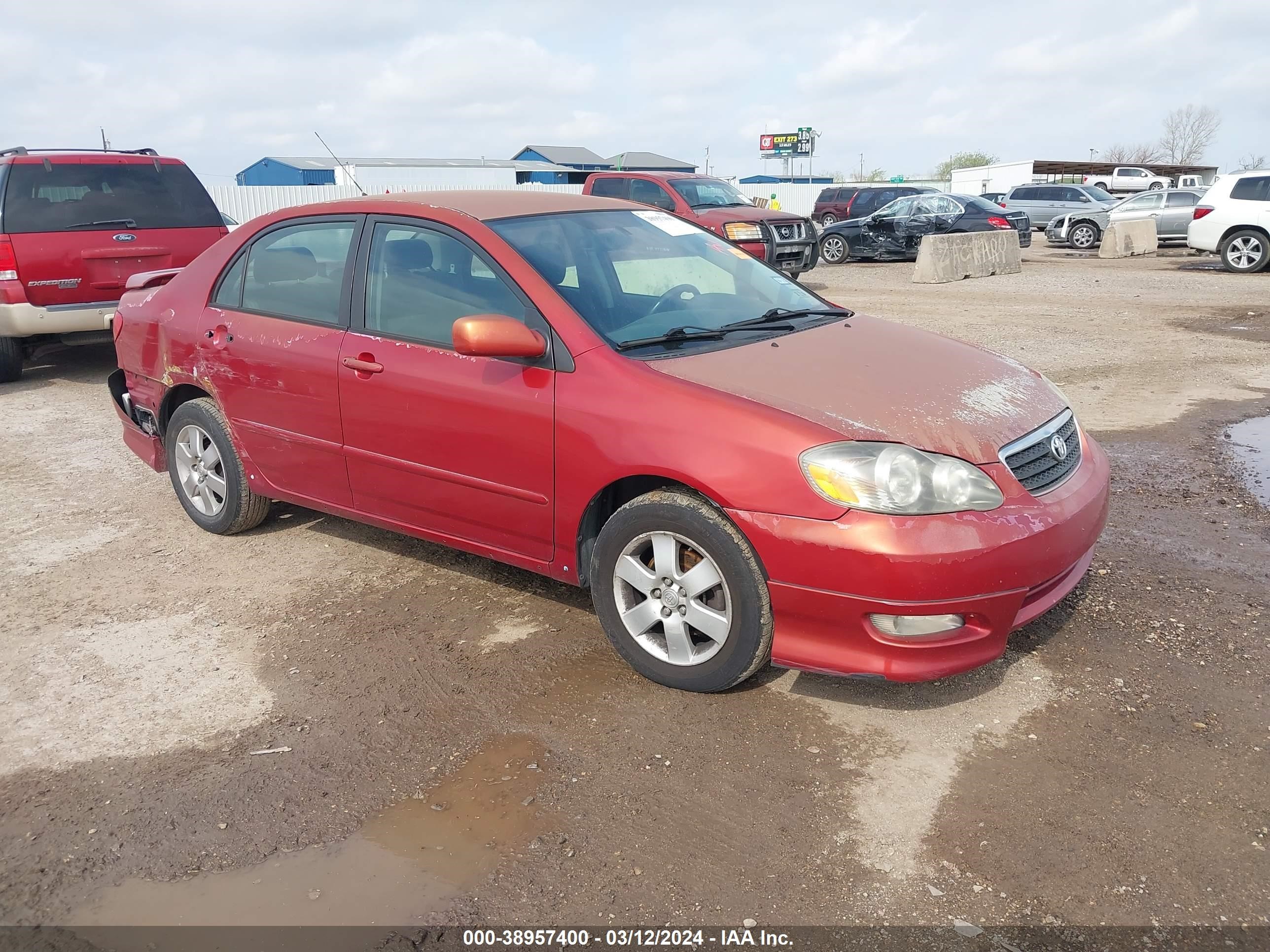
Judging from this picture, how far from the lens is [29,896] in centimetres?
265

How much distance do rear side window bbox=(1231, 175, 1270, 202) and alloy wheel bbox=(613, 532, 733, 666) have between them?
17756mm

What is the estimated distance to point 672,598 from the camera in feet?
11.4

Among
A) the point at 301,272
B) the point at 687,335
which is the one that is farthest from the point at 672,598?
the point at 301,272

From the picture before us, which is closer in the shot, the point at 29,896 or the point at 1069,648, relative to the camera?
the point at 29,896

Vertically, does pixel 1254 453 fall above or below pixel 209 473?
below

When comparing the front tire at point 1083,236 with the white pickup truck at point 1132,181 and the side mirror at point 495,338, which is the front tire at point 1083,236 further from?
the side mirror at point 495,338

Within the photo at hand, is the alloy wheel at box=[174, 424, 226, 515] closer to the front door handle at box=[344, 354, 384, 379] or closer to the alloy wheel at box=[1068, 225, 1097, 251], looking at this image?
the front door handle at box=[344, 354, 384, 379]

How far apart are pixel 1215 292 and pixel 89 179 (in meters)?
14.7

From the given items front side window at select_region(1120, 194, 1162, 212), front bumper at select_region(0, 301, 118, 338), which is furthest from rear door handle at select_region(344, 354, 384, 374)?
front side window at select_region(1120, 194, 1162, 212)

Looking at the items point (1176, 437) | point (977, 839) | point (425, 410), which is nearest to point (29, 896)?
point (425, 410)

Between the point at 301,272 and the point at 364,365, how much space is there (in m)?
0.74

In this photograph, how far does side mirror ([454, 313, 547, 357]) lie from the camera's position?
3586mm

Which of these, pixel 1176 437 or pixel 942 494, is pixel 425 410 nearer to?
pixel 942 494

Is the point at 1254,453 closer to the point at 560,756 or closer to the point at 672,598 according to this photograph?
the point at 672,598
